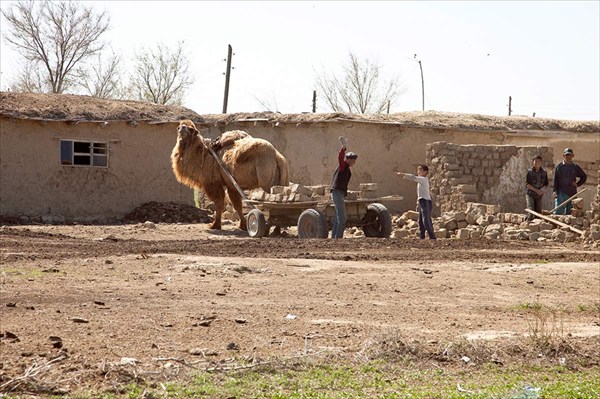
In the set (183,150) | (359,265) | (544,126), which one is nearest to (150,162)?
(183,150)

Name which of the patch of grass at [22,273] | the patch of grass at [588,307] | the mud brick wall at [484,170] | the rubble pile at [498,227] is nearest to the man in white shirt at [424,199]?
the rubble pile at [498,227]

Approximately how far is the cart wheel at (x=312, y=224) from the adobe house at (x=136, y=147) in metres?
6.82

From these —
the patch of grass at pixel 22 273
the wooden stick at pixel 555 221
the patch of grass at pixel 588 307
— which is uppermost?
the wooden stick at pixel 555 221

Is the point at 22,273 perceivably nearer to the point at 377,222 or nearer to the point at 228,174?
the point at 377,222

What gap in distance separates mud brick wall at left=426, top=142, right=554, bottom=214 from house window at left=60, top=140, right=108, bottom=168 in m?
8.62

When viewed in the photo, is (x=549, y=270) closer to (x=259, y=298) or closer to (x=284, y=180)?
(x=259, y=298)

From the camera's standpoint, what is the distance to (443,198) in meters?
21.5

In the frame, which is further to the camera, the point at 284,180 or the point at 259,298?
the point at 284,180

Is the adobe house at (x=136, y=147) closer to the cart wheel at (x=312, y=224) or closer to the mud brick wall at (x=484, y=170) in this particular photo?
the mud brick wall at (x=484, y=170)

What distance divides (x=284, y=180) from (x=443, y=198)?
330cm

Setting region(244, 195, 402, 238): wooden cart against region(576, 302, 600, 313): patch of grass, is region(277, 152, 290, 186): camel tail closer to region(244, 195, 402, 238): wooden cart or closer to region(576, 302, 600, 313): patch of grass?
region(244, 195, 402, 238): wooden cart

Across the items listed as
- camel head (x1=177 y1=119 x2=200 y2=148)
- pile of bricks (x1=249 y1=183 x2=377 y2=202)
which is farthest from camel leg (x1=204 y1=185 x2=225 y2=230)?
pile of bricks (x1=249 y1=183 x2=377 y2=202)

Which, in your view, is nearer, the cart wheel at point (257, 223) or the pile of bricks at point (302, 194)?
the pile of bricks at point (302, 194)

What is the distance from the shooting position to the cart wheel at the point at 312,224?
18.2 meters
